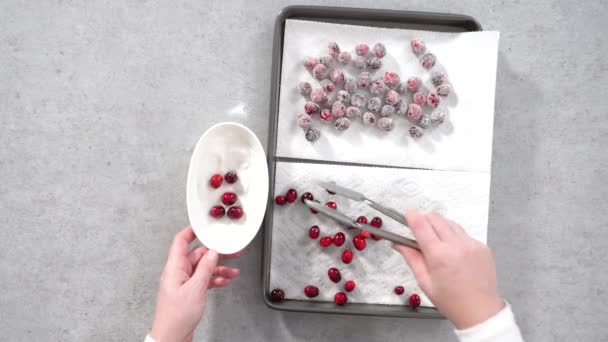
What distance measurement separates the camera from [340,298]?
70 cm

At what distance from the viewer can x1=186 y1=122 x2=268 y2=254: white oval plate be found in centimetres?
63

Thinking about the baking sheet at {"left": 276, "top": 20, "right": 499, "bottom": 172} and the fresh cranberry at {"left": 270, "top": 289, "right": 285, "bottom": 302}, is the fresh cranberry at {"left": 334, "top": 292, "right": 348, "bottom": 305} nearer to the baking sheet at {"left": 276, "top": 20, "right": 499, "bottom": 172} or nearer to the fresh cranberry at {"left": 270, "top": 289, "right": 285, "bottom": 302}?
the fresh cranberry at {"left": 270, "top": 289, "right": 285, "bottom": 302}

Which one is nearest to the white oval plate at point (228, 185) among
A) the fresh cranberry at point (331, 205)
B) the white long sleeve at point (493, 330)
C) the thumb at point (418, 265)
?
the fresh cranberry at point (331, 205)

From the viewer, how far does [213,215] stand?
66 centimetres

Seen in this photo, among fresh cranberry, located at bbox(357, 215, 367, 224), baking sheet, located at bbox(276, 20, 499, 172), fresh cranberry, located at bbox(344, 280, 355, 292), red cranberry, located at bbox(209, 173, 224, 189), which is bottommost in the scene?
fresh cranberry, located at bbox(344, 280, 355, 292)

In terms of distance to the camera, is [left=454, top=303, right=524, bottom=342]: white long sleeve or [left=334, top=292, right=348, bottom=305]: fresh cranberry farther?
[left=334, top=292, right=348, bottom=305]: fresh cranberry

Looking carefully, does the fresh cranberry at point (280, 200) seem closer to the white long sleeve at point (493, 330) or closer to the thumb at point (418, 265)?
the thumb at point (418, 265)

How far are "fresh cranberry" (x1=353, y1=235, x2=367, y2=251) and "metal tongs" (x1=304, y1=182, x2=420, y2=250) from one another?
60 millimetres

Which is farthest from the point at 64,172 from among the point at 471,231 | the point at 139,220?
the point at 471,231

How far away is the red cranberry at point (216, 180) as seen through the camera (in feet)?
2.15

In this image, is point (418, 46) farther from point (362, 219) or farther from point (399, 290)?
point (399, 290)

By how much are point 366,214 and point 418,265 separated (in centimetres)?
17

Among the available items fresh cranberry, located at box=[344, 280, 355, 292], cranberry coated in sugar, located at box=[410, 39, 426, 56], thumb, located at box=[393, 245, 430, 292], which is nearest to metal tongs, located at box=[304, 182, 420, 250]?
thumb, located at box=[393, 245, 430, 292]

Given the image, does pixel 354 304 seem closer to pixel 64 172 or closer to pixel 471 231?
pixel 471 231
